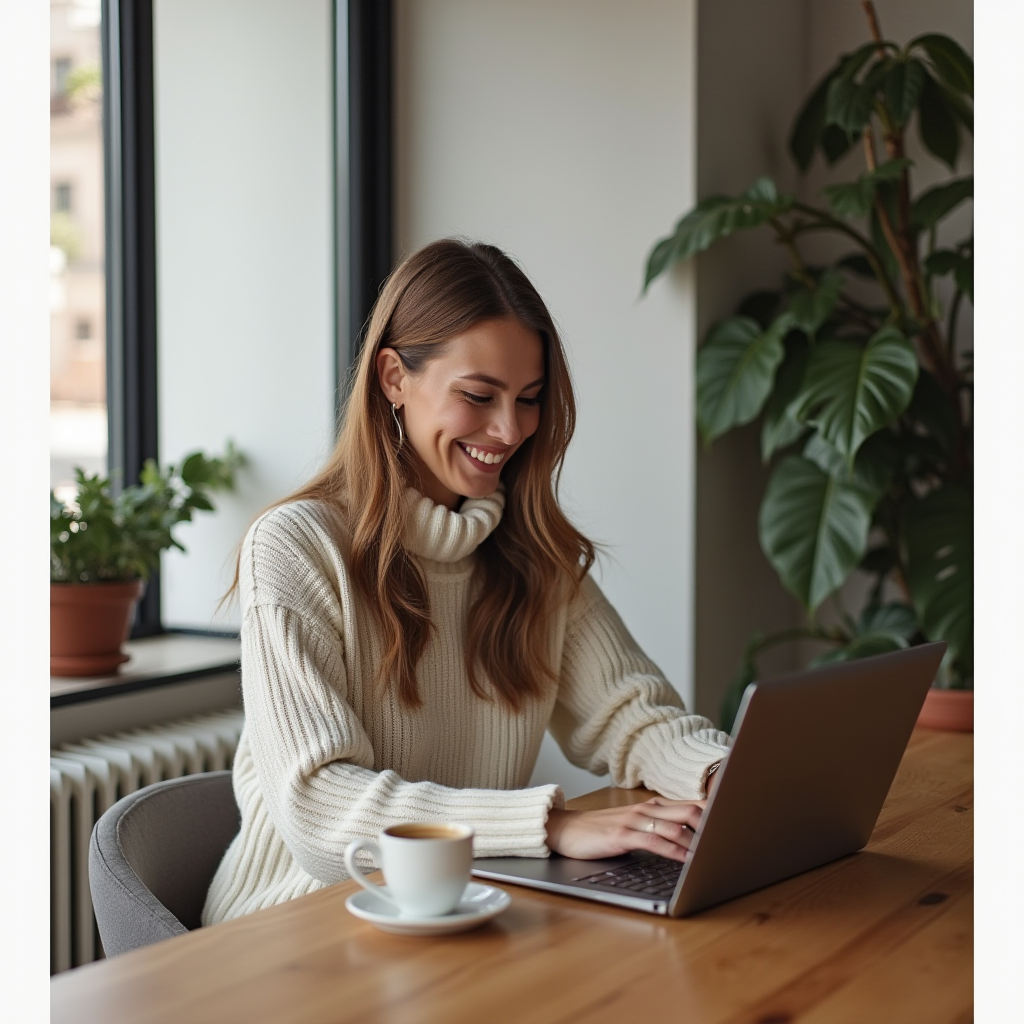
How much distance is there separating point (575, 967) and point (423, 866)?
141 millimetres

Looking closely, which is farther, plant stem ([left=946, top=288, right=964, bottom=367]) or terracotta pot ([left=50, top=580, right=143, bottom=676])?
plant stem ([left=946, top=288, right=964, bottom=367])

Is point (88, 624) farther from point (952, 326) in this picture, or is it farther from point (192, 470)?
point (952, 326)

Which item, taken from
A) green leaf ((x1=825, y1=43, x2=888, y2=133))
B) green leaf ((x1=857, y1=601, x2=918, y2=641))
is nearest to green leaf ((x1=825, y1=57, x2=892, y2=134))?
green leaf ((x1=825, y1=43, x2=888, y2=133))

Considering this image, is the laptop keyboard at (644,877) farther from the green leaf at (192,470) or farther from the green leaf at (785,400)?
the green leaf at (192,470)

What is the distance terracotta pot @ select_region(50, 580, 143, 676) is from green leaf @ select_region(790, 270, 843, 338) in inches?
55.6

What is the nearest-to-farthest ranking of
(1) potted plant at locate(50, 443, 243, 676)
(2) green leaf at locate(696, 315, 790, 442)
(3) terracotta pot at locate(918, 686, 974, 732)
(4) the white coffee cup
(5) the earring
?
(4) the white coffee cup, (5) the earring, (3) terracotta pot at locate(918, 686, 974, 732), (1) potted plant at locate(50, 443, 243, 676), (2) green leaf at locate(696, 315, 790, 442)

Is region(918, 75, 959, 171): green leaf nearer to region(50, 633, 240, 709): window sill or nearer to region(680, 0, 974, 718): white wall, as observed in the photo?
region(680, 0, 974, 718): white wall

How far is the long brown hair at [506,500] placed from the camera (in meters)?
1.58

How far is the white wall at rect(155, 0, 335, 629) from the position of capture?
3.03 m

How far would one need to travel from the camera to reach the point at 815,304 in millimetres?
2578

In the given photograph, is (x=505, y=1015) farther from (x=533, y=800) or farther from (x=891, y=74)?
(x=891, y=74)
